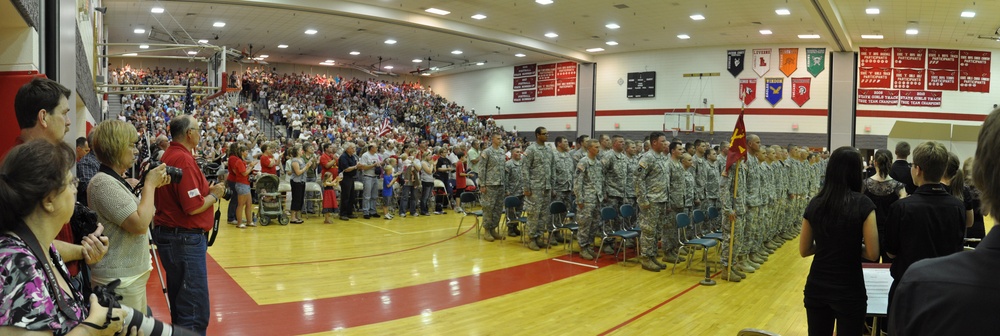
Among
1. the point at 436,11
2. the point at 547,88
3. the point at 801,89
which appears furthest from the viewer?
the point at 547,88

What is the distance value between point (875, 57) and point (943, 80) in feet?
6.69

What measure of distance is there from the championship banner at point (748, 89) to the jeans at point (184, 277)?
19.5m

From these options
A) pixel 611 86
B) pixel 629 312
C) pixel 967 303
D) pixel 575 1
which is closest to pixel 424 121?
pixel 611 86

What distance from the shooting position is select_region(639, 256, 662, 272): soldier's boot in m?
6.97

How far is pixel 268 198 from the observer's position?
988 centimetres

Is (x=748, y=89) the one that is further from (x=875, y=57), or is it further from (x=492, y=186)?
(x=492, y=186)

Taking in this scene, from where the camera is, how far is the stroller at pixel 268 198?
9766 mm

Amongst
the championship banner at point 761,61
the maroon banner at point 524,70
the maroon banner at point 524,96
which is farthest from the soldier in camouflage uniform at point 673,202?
the maroon banner at point 524,70

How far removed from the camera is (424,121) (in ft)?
84.4

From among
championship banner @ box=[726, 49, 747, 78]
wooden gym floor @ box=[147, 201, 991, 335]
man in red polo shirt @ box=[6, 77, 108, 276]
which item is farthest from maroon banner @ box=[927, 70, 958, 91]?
man in red polo shirt @ box=[6, 77, 108, 276]

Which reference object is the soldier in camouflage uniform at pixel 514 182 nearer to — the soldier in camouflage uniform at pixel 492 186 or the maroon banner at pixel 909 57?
the soldier in camouflage uniform at pixel 492 186

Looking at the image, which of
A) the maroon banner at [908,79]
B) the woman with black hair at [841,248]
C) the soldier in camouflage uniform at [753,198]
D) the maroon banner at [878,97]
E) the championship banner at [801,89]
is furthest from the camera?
the championship banner at [801,89]

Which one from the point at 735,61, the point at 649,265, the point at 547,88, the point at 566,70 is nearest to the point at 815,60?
the point at 735,61

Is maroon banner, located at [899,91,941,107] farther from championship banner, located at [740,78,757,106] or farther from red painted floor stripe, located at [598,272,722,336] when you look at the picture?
red painted floor stripe, located at [598,272,722,336]
